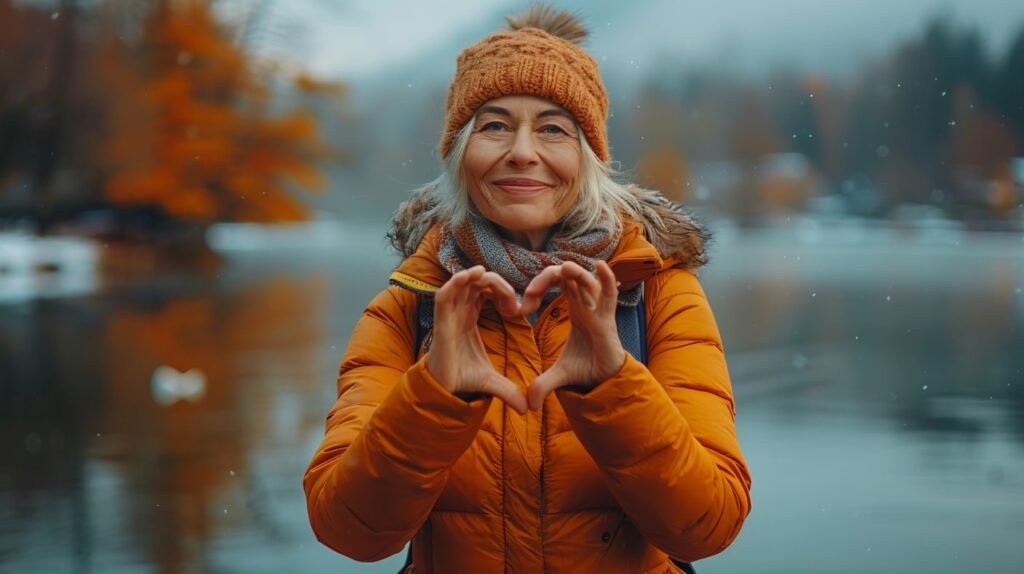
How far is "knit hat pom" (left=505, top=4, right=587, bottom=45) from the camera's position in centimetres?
195

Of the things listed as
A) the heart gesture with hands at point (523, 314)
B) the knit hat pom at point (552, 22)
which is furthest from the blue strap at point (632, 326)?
the knit hat pom at point (552, 22)

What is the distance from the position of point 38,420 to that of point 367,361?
22.4ft

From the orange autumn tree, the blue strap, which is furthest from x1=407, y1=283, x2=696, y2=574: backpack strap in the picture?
the orange autumn tree

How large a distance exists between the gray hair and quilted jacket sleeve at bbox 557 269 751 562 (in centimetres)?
16

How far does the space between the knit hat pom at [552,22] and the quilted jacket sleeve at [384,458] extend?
1.98 feet

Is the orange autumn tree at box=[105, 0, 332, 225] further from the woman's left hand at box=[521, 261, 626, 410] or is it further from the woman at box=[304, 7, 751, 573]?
the woman's left hand at box=[521, 261, 626, 410]

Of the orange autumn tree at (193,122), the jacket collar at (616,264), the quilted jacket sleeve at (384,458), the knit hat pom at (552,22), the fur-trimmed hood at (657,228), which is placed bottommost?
the quilted jacket sleeve at (384,458)

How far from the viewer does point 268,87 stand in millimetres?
18094

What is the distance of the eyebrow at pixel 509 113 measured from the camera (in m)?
1.78

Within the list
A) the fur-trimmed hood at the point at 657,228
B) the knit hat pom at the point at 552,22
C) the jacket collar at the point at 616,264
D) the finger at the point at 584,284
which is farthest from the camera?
the knit hat pom at the point at 552,22

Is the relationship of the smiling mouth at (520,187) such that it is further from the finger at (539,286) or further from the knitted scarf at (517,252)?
the finger at (539,286)

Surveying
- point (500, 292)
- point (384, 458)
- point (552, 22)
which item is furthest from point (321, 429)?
point (500, 292)

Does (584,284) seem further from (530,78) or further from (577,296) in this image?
(530,78)

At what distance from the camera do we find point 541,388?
1.50m
